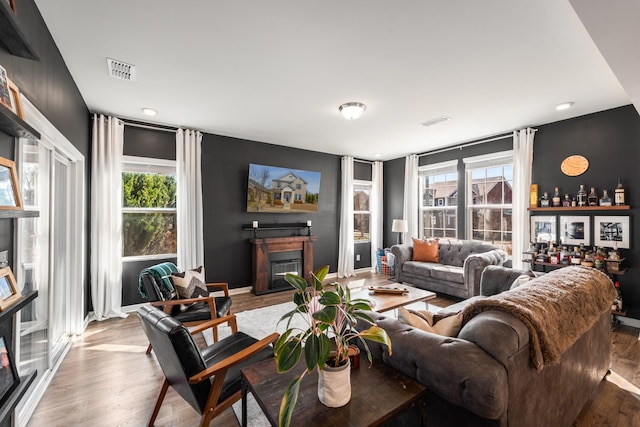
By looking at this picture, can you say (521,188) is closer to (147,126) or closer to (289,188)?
(289,188)

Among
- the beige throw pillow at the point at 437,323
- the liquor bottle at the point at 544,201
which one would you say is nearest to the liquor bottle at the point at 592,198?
the liquor bottle at the point at 544,201

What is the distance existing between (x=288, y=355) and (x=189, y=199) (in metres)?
3.71

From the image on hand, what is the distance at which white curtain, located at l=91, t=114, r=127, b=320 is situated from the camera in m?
3.58

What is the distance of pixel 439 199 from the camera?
223 inches

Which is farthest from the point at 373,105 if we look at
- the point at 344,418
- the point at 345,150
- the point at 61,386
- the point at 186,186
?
the point at 61,386

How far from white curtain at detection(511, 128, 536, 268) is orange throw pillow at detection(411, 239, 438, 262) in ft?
3.73

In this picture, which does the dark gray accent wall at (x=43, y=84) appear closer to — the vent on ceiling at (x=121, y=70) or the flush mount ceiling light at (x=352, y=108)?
the vent on ceiling at (x=121, y=70)

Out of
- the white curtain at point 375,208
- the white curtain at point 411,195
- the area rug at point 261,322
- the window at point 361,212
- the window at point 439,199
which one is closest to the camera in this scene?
the area rug at point 261,322

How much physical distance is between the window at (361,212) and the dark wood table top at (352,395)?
506 cm

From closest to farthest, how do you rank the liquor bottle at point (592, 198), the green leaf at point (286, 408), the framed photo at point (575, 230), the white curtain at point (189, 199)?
the green leaf at point (286, 408) → the liquor bottle at point (592, 198) → the framed photo at point (575, 230) → the white curtain at point (189, 199)

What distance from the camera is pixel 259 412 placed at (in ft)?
6.36

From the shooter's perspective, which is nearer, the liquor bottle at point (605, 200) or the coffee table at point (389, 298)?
the coffee table at point (389, 298)

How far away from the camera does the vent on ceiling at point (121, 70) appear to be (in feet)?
7.97

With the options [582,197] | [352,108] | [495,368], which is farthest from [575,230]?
[495,368]
